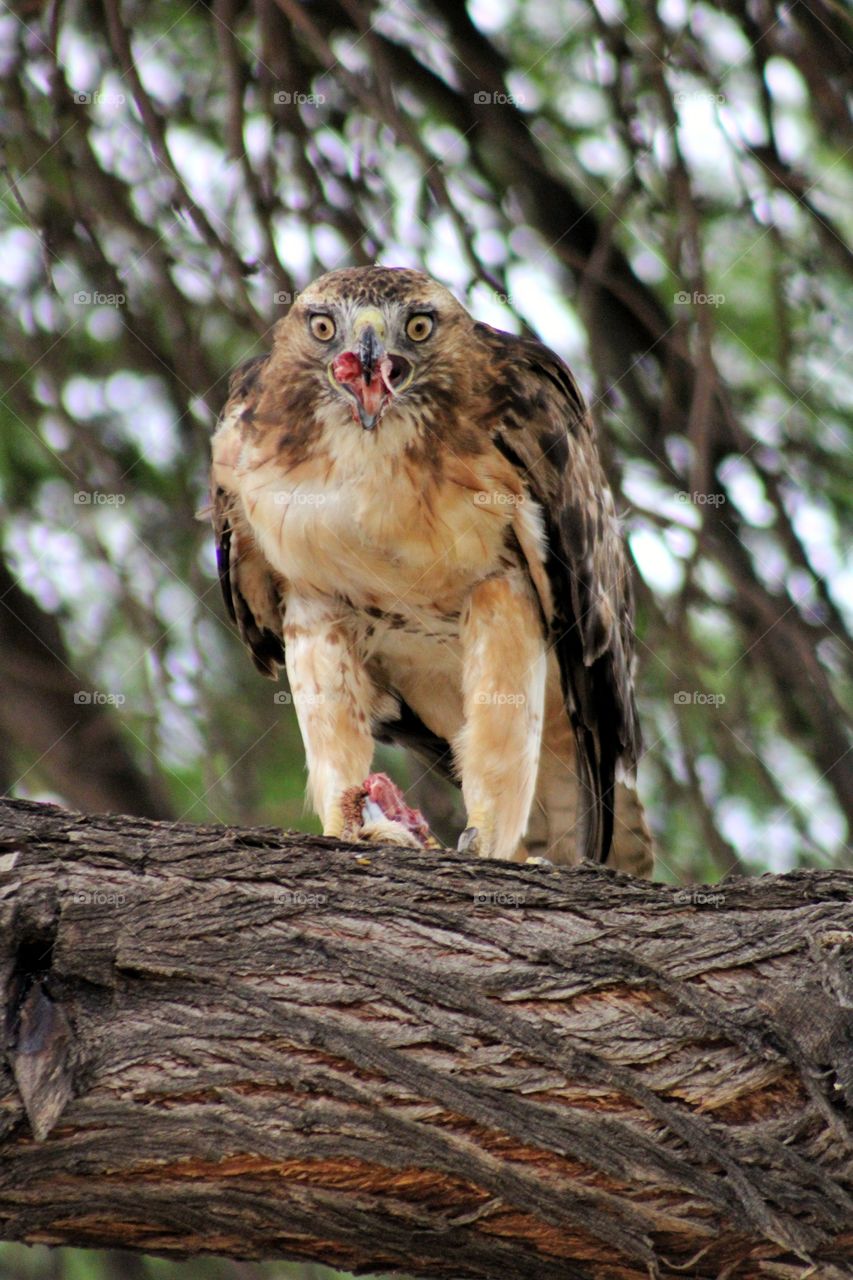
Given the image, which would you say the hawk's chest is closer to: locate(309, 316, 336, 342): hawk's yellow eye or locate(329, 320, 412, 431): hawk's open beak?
locate(329, 320, 412, 431): hawk's open beak

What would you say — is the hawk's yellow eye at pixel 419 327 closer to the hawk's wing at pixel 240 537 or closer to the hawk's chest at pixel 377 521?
the hawk's chest at pixel 377 521

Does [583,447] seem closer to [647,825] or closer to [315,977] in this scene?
[647,825]

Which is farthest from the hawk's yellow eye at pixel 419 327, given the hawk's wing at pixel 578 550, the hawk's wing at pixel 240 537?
the hawk's wing at pixel 240 537

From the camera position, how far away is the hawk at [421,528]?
5488 mm

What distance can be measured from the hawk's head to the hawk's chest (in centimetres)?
21

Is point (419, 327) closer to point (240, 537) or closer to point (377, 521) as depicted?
point (377, 521)

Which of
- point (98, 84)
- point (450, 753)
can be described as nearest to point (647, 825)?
point (450, 753)

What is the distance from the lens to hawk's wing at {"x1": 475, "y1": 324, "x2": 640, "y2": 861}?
18.7 ft

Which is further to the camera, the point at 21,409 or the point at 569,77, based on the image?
the point at 569,77

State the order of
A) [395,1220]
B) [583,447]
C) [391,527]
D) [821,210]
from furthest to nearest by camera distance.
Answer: [821,210], [583,447], [391,527], [395,1220]

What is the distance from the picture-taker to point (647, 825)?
650 cm

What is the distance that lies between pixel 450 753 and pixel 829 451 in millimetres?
2273

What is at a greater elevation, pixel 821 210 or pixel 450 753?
pixel 821 210

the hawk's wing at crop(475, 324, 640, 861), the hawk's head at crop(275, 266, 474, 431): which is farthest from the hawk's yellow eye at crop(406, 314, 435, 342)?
the hawk's wing at crop(475, 324, 640, 861)
